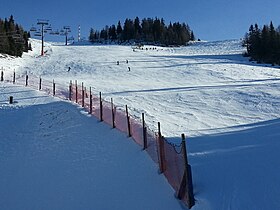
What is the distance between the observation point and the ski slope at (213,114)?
8.09m

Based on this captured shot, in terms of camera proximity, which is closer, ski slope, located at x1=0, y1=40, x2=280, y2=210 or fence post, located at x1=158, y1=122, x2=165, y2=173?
ski slope, located at x1=0, y1=40, x2=280, y2=210

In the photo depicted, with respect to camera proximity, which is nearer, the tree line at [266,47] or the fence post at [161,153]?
the fence post at [161,153]

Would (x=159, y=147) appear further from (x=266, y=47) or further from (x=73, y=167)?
(x=266, y=47)

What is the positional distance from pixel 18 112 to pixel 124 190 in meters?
12.3

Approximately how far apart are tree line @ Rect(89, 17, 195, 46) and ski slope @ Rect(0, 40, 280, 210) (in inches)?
2771

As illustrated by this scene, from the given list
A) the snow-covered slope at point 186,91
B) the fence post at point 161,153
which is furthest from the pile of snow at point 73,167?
the snow-covered slope at point 186,91

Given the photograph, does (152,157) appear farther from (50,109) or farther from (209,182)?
(50,109)

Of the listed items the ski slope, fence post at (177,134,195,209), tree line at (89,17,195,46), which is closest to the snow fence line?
fence post at (177,134,195,209)

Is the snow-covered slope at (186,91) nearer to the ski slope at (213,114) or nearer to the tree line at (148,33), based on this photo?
the ski slope at (213,114)

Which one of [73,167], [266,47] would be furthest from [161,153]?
[266,47]

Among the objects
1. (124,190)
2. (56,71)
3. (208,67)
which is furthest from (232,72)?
(124,190)

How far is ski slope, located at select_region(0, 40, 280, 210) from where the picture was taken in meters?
8.09

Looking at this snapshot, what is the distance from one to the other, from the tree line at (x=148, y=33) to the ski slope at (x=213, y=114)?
70383 mm

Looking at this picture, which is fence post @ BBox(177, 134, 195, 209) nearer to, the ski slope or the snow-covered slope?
the ski slope
